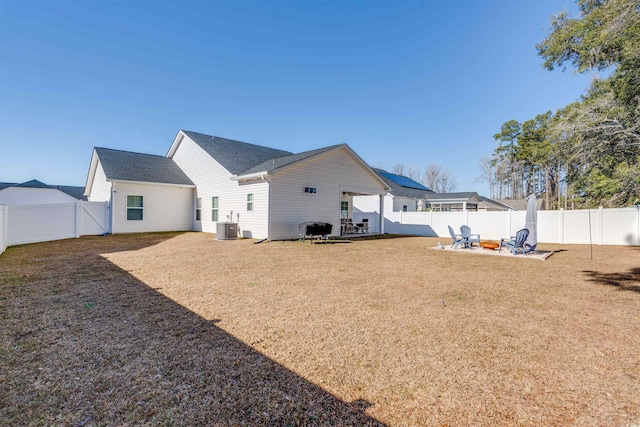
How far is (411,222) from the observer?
2034 cm

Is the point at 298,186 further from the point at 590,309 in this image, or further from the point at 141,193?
the point at 590,309

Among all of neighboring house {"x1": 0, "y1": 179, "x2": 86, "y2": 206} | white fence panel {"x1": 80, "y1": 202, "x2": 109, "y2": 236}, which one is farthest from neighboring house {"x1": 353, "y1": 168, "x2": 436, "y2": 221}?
neighboring house {"x1": 0, "y1": 179, "x2": 86, "y2": 206}

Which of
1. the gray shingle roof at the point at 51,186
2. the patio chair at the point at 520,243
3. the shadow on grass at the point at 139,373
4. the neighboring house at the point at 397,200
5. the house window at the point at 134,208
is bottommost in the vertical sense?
the shadow on grass at the point at 139,373

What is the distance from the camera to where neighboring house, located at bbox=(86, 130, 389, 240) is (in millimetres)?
13695

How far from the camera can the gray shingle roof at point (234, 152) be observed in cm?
1607

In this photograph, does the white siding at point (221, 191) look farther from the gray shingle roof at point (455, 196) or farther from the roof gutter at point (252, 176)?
the gray shingle roof at point (455, 196)

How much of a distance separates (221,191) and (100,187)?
27.7ft

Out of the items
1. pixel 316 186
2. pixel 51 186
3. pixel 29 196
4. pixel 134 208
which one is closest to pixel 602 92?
pixel 316 186

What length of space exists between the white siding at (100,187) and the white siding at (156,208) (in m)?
0.98

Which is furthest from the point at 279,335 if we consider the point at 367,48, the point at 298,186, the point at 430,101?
the point at 430,101

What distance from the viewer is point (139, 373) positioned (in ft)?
8.21

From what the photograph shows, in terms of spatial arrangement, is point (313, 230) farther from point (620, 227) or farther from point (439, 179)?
point (439, 179)

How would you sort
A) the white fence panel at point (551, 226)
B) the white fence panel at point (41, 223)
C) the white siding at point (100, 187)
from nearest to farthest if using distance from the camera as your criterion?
the white fence panel at point (41, 223), the white fence panel at point (551, 226), the white siding at point (100, 187)

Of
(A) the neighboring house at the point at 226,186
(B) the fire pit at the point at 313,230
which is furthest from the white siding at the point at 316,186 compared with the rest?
(B) the fire pit at the point at 313,230
